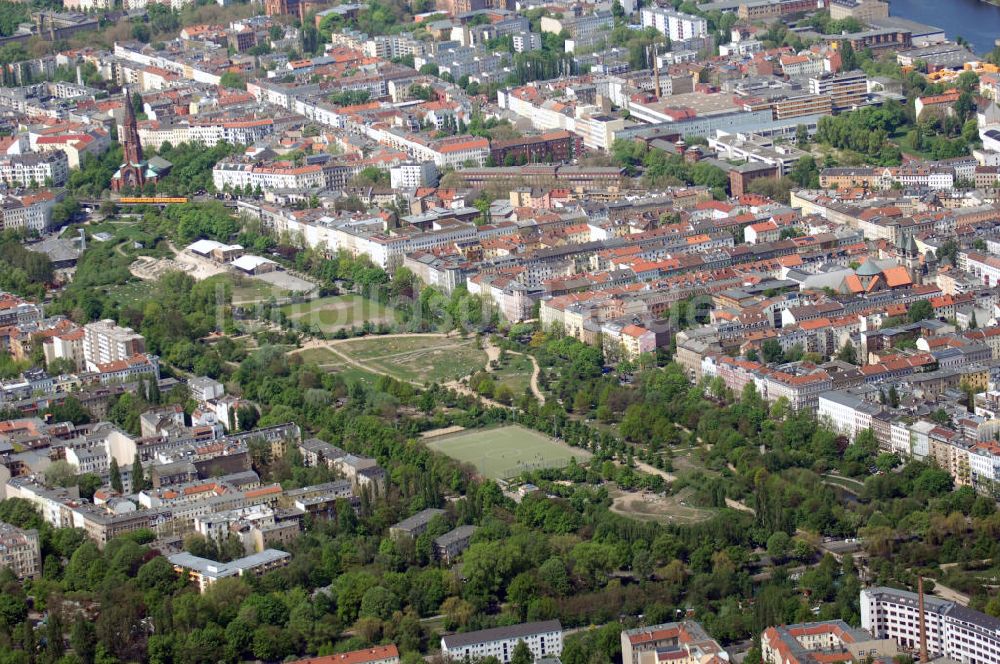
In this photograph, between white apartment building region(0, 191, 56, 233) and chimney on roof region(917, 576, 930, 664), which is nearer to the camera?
chimney on roof region(917, 576, 930, 664)

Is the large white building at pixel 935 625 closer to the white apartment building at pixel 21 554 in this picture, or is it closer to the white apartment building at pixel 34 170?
the white apartment building at pixel 21 554

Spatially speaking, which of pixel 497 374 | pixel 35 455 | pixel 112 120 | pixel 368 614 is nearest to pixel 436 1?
pixel 112 120

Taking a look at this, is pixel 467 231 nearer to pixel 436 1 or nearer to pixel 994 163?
pixel 994 163

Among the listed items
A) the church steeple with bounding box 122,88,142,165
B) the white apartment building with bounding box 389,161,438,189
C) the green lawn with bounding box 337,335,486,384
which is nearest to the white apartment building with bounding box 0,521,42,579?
the green lawn with bounding box 337,335,486,384

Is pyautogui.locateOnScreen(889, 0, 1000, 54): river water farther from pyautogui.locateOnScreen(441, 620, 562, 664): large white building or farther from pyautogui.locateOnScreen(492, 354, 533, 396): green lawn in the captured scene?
pyautogui.locateOnScreen(441, 620, 562, 664): large white building

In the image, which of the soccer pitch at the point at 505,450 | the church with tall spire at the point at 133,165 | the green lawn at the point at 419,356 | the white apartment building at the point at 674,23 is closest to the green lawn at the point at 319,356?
the green lawn at the point at 419,356

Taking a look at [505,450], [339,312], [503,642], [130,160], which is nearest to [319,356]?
[339,312]

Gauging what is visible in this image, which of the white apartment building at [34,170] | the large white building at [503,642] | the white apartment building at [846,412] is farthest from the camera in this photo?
the white apartment building at [34,170]
